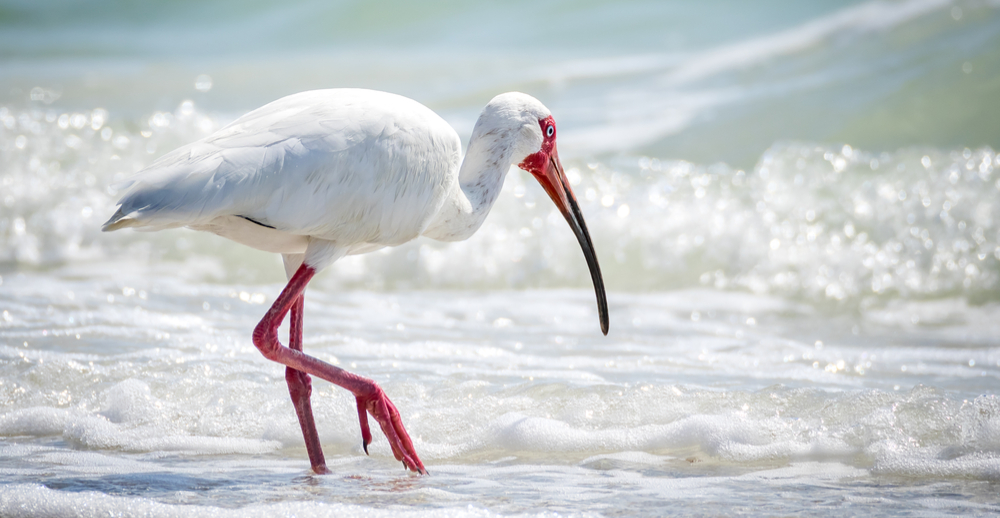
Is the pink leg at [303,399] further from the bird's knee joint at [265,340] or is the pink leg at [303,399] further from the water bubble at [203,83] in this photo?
the water bubble at [203,83]

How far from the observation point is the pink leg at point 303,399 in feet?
14.7

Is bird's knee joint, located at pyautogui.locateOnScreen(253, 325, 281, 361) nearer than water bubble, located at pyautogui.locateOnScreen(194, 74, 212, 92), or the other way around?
bird's knee joint, located at pyautogui.locateOnScreen(253, 325, 281, 361)

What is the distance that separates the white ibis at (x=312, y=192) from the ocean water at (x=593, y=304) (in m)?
0.51

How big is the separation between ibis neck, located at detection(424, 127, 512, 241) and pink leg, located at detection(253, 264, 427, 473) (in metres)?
0.97

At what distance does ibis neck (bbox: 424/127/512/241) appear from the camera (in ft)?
16.6

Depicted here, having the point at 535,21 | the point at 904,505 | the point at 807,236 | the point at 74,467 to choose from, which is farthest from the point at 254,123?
the point at 535,21

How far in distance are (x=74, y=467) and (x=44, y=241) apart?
6.08m

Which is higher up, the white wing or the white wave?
the white wave

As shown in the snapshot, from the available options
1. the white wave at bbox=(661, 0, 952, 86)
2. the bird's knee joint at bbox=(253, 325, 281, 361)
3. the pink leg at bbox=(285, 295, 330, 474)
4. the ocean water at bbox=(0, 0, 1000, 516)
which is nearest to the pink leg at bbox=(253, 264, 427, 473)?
the bird's knee joint at bbox=(253, 325, 281, 361)

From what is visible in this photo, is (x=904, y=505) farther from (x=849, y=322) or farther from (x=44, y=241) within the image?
(x=44, y=241)

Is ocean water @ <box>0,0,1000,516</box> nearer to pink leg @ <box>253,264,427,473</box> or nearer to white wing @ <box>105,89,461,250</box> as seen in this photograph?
pink leg @ <box>253,264,427,473</box>

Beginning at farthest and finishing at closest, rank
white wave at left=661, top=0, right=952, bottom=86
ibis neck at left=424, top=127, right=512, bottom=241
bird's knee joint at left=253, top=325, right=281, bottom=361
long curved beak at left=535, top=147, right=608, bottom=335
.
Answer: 1. white wave at left=661, top=0, right=952, bottom=86
2. long curved beak at left=535, top=147, right=608, bottom=335
3. ibis neck at left=424, top=127, right=512, bottom=241
4. bird's knee joint at left=253, top=325, right=281, bottom=361

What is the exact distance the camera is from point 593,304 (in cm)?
831

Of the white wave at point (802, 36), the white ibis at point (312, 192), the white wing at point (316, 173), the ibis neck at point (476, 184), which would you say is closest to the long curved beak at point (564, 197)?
the ibis neck at point (476, 184)
